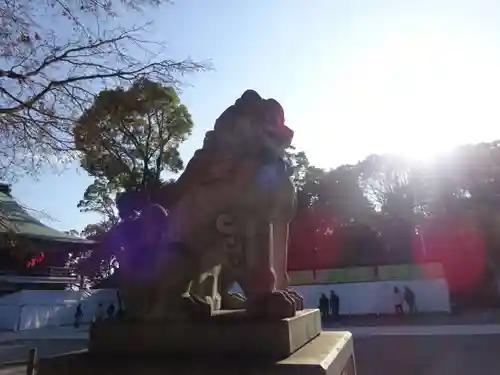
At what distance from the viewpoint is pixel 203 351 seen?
1.98m

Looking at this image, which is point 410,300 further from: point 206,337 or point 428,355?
point 206,337

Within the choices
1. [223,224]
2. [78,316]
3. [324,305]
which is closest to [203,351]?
[223,224]

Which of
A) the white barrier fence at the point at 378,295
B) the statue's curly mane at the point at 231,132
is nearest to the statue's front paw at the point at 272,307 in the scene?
the statue's curly mane at the point at 231,132

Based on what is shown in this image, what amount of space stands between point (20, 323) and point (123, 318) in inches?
777

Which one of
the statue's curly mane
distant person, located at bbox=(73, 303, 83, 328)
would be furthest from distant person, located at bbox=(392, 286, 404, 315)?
the statue's curly mane

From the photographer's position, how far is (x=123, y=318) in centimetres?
219

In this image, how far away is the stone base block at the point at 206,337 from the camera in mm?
1911

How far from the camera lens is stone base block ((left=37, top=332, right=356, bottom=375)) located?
1738 millimetres

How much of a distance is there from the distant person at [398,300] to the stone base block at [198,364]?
16.9 meters

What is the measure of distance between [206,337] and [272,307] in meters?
0.29

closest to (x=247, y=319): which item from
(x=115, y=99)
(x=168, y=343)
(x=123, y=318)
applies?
(x=168, y=343)

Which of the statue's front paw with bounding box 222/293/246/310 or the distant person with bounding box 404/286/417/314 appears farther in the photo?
the distant person with bounding box 404/286/417/314

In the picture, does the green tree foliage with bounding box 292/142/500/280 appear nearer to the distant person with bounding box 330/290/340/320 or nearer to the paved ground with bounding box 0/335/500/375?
the distant person with bounding box 330/290/340/320

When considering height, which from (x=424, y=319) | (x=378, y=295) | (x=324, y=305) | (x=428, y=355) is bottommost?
(x=428, y=355)
